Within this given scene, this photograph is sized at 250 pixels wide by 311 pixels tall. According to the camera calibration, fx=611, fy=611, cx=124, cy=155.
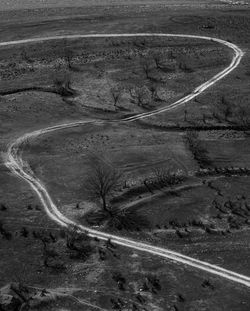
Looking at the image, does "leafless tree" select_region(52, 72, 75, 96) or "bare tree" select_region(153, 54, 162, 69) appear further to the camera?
"bare tree" select_region(153, 54, 162, 69)

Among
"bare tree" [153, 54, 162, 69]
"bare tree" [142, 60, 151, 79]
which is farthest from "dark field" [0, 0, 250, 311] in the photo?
"bare tree" [142, 60, 151, 79]

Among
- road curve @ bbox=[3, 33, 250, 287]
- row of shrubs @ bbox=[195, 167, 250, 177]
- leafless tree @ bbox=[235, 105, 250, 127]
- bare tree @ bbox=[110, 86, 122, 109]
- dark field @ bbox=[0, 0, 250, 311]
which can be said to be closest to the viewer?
dark field @ bbox=[0, 0, 250, 311]

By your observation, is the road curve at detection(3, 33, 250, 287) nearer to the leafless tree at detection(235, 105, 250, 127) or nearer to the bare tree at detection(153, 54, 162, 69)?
the leafless tree at detection(235, 105, 250, 127)

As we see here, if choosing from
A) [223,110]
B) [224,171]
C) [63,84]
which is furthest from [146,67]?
[224,171]

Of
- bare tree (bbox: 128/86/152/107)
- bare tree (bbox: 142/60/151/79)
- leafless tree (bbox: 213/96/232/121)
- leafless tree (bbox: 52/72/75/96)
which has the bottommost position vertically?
leafless tree (bbox: 213/96/232/121)

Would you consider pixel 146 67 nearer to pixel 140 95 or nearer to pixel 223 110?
pixel 140 95

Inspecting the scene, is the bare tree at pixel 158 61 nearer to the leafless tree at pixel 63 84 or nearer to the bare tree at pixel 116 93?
the bare tree at pixel 116 93

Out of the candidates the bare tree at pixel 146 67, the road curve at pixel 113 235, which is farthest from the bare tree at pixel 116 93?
the bare tree at pixel 146 67

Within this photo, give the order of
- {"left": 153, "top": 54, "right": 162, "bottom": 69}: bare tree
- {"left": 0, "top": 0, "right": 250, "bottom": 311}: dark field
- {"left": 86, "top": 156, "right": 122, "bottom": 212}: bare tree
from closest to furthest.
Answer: {"left": 0, "top": 0, "right": 250, "bottom": 311}: dark field → {"left": 86, "top": 156, "right": 122, "bottom": 212}: bare tree → {"left": 153, "top": 54, "right": 162, "bottom": 69}: bare tree
